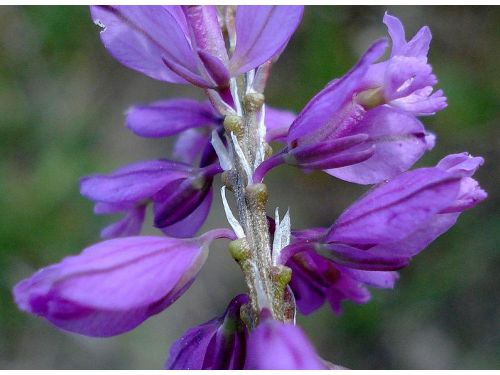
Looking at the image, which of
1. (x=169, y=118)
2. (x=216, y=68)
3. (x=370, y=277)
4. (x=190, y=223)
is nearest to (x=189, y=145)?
(x=169, y=118)

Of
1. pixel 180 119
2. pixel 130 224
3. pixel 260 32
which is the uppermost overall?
pixel 260 32

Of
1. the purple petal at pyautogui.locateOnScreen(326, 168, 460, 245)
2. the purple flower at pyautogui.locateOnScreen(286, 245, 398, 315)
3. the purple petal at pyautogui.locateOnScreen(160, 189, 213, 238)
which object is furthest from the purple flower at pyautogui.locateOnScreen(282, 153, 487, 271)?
the purple petal at pyautogui.locateOnScreen(160, 189, 213, 238)

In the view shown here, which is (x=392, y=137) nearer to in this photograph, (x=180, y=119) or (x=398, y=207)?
(x=398, y=207)

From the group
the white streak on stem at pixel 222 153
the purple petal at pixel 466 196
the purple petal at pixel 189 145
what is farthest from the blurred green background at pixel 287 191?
the purple petal at pixel 466 196

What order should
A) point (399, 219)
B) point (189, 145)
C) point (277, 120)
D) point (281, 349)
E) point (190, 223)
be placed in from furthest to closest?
1. point (189, 145)
2. point (277, 120)
3. point (190, 223)
4. point (399, 219)
5. point (281, 349)

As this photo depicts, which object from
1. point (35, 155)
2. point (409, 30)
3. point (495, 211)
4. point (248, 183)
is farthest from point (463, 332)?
point (248, 183)

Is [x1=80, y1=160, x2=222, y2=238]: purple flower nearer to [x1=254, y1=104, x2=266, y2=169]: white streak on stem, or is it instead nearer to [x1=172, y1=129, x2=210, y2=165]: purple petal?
[x1=254, y1=104, x2=266, y2=169]: white streak on stem

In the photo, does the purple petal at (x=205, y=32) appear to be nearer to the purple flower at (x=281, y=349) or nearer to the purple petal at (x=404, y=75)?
the purple petal at (x=404, y=75)
